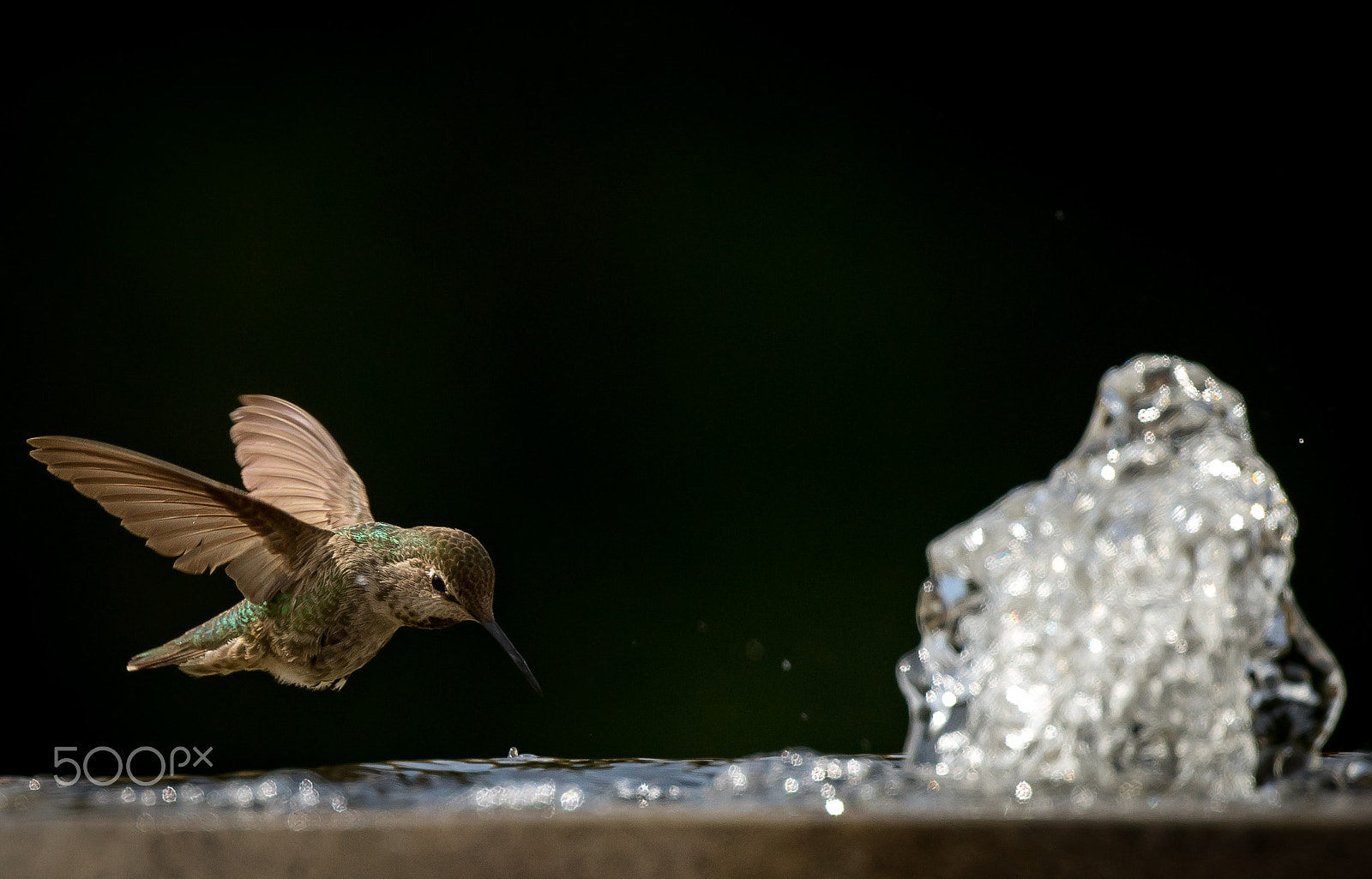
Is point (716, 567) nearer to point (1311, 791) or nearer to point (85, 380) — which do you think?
point (85, 380)

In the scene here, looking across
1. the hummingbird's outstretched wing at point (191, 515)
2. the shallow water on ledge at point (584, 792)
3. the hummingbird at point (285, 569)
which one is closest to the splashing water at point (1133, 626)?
the shallow water on ledge at point (584, 792)

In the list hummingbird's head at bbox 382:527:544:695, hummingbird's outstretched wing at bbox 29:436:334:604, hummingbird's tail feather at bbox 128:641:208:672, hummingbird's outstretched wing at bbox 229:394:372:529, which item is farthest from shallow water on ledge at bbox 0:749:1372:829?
hummingbird's outstretched wing at bbox 229:394:372:529

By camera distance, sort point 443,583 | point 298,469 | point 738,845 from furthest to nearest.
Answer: point 298,469 < point 443,583 < point 738,845

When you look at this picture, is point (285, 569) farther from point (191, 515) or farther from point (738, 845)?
point (738, 845)

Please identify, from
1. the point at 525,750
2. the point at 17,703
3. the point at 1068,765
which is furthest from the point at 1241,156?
the point at 17,703

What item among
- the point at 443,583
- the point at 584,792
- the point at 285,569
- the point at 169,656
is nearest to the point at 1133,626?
the point at 584,792

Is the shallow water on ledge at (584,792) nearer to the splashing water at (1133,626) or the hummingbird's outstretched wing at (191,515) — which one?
the splashing water at (1133,626)
